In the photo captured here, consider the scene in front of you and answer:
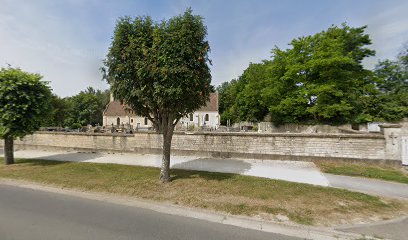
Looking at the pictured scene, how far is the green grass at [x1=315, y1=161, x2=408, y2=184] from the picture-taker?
7.42 m

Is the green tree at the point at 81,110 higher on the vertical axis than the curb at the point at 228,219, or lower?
higher

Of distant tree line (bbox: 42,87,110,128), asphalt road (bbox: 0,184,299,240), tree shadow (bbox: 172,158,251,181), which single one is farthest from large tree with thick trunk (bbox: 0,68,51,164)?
distant tree line (bbox: 42,87,110,128)

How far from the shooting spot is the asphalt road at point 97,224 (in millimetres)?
3807

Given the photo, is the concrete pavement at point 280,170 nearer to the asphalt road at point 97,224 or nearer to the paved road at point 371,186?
the paved road at point 371,186

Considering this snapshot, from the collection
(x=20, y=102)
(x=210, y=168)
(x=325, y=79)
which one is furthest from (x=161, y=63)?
(x=325, y=79)

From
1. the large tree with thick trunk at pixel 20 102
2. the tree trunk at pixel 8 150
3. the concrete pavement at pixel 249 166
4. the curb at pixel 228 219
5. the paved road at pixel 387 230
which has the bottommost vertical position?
the curb at pixel 228 219

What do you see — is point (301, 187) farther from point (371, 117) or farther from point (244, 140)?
point (371, 117)

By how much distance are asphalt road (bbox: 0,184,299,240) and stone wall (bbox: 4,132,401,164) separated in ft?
23.7

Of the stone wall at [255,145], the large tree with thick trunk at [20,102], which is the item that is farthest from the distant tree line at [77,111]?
the large tree with thick trunk at [20,102]

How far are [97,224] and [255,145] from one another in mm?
8711

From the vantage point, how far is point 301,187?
633 cm

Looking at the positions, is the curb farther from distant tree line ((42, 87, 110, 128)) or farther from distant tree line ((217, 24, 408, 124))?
distant tree line ((42, 87, 110, 128))

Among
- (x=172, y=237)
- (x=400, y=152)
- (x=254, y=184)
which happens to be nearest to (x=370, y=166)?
(x=400, y=152)

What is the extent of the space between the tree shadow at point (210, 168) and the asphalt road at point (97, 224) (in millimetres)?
2927
